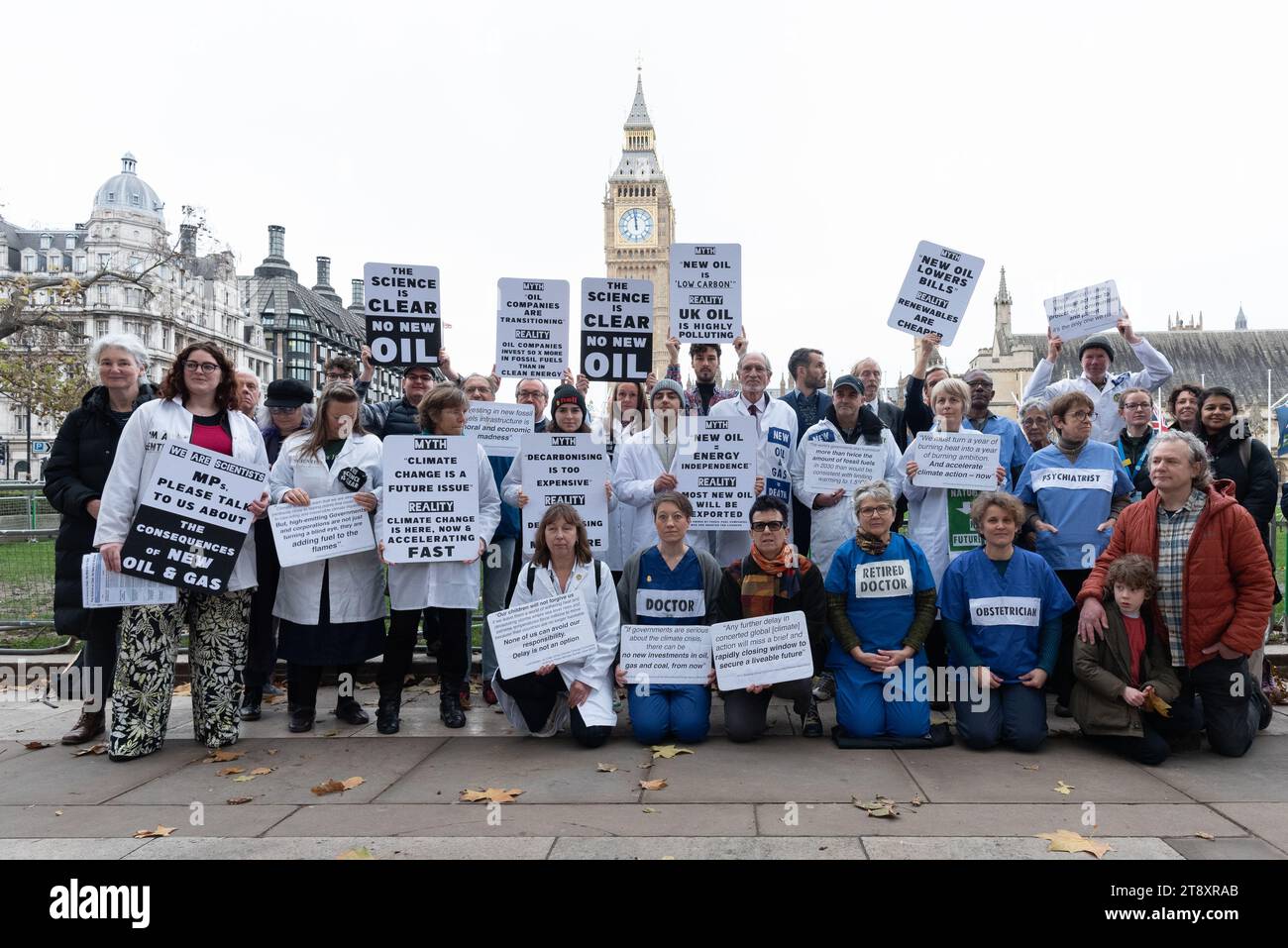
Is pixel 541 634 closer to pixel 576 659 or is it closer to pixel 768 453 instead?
pixel 576 659

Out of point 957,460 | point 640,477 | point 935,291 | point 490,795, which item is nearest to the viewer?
point 490,795

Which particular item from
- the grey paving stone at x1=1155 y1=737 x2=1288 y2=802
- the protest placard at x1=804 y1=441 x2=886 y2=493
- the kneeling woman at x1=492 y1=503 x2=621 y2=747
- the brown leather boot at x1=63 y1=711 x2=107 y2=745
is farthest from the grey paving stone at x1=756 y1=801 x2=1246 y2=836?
the brown leather boot at x1=63 y1=711 x2=107 y2=745

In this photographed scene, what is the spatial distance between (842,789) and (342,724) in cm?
349

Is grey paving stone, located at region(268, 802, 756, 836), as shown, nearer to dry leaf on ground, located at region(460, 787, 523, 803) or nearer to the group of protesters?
dry leaf on ground, located at region(460, 787, 523, 803)

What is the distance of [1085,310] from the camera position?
327 inches

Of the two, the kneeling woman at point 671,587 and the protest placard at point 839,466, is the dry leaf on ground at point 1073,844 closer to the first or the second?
the kneeling woman at point 671,587

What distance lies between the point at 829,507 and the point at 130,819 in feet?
15.6

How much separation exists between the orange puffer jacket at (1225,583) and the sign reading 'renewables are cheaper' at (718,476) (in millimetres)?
2850

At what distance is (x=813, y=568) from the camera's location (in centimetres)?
593

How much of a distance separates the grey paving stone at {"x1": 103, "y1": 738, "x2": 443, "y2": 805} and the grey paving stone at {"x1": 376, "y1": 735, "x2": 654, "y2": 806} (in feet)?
0.45

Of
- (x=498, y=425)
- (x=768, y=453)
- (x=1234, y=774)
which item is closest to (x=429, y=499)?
(x=498, y=425)

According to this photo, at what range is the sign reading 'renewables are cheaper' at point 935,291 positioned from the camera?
24.9 feet
